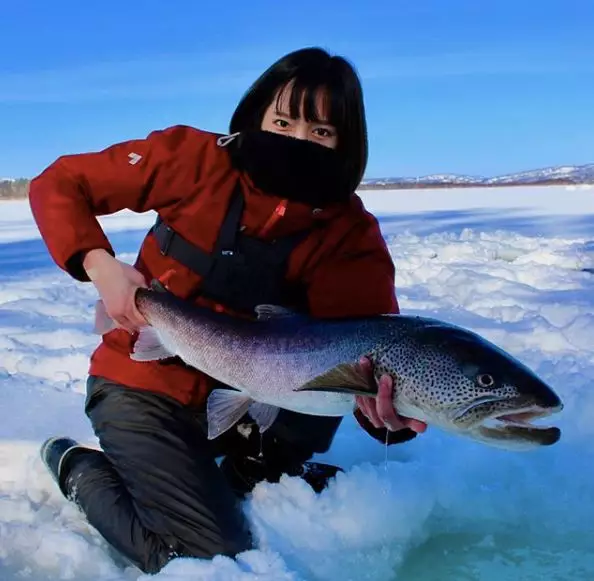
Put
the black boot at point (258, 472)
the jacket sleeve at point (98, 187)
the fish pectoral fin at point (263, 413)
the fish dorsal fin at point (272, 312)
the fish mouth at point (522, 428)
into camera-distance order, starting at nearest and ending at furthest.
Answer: the fish mouth at point (522, 428) < the fish dorsal fin at point (272, 312) < the fish pectoral fin at point (263, 413) < the jacket sleeve at point (98, 187) < the black boot at point (258, 472)

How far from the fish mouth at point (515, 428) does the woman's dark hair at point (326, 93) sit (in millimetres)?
1275

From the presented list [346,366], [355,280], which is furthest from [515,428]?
[355,280]

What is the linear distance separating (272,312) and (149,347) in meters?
0.53

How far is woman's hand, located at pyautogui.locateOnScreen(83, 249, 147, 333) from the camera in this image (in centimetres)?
267

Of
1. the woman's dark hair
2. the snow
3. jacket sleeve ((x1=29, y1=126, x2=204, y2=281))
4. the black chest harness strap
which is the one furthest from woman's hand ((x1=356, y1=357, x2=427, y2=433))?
jacket sleeve ((x1=29, y1=126, x2=204, y2=281))

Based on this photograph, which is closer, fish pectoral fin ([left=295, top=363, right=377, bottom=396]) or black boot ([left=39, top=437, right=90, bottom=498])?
fish pectoral fin ([left=295, top=363, right=377, bottom=396])

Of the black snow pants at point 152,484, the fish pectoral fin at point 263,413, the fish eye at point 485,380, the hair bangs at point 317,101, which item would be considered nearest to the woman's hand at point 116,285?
the black snow pants at point 152,484

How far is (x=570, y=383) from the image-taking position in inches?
154

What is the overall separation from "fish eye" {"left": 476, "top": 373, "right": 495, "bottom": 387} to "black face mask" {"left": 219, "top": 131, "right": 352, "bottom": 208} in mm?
1123

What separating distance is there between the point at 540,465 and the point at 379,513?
0.88m

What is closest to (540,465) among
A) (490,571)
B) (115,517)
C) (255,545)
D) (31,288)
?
(490,571)

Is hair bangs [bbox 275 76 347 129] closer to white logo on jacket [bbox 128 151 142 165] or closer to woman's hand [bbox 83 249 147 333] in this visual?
white logo on jacket [bbox 128 151 142 165]

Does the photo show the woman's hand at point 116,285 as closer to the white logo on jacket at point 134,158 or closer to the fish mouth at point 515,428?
the white logo on jacket at point 134,158

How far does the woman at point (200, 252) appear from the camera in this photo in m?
2.71
